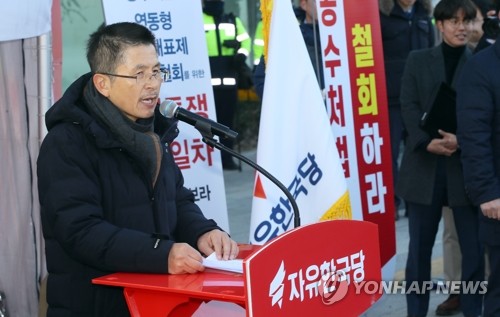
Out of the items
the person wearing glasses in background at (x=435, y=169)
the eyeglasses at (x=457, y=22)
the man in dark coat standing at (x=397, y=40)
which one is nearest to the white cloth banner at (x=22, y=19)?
the person wearing glasses in background at (x=435, y=169)

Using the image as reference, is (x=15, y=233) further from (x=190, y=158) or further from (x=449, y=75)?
(x=449, y=75)

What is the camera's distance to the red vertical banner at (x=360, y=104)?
5.57 meters

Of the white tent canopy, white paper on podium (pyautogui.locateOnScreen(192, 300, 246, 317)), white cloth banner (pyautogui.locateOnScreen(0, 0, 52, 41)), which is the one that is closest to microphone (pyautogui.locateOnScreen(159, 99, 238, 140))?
white paper on podium (pyautogui.locateOnScreen(192, 300, 246, 317))

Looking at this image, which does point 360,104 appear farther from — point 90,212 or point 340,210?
point 90,212

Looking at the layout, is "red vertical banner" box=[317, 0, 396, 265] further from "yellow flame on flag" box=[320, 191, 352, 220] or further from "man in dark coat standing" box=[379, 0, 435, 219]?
"man in dark coat standing" box=[379, 0, 435, 219]

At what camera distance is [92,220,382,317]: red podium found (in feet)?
9.14

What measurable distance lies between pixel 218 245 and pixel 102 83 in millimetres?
680

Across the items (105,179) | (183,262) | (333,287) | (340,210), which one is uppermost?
(105,179)

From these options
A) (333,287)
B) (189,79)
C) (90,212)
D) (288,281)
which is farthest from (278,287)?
(189,79)

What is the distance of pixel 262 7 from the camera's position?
5.09 m

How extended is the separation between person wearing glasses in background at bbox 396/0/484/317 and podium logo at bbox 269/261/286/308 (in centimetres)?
290

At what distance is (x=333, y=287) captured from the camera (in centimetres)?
305

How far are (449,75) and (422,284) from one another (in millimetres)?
1230

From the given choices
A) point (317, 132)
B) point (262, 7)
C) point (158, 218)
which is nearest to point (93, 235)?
point (158, 218)
